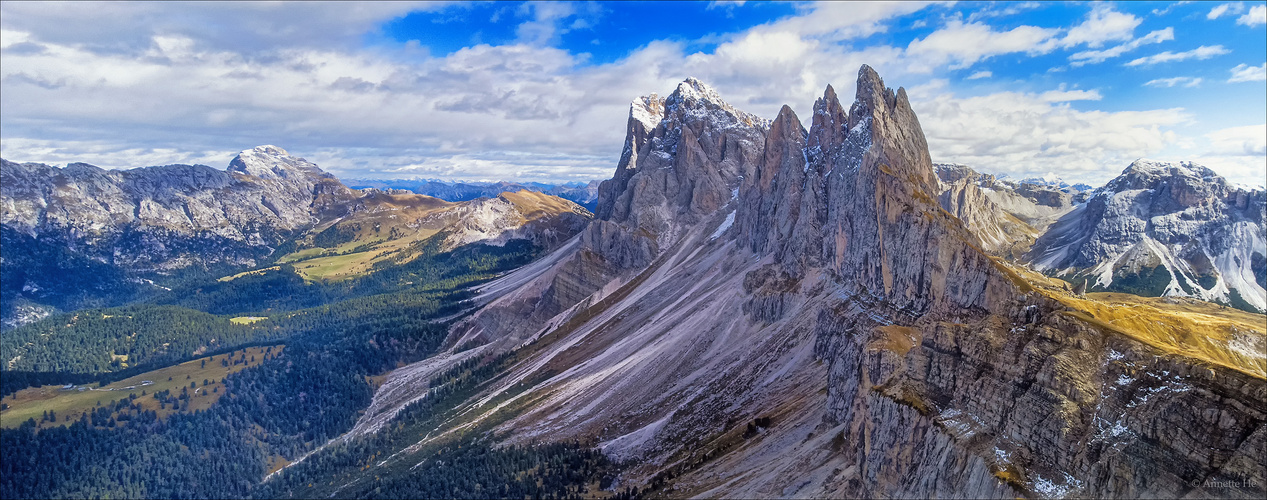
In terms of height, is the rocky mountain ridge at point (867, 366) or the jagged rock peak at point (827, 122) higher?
the jagged rock peak at point (827, 122)

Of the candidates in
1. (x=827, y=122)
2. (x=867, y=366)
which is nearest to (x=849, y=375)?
(x=867, y=366)

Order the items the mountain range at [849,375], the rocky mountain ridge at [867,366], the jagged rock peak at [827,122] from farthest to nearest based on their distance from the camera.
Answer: the jagged rock peak at [827,122] → the mountain range at [849,375] → the rocky mountain ridge at [867,366]

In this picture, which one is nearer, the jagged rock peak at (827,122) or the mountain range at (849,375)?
the mountain range at (849,375)

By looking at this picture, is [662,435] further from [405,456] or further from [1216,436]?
[1216,436]

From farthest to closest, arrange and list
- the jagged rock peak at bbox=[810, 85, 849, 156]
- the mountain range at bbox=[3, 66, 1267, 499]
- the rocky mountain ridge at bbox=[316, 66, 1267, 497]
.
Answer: the jagged rock peak at bbox=[810, 85, 849, 156] → the mountain range at bbox=[3, 66, 1267, 499] → the rocky mountain ridge at bbox=[316, 66, 1267, 497]

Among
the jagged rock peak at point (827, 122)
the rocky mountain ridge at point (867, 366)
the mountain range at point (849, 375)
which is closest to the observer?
the rocky mountain ridge at point (867, 366)

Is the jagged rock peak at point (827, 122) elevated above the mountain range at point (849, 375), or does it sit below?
above

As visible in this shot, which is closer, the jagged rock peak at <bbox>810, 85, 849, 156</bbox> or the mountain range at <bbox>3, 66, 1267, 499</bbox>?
the mountain range at <bbox>3, 66, 1267, 499</bbox>

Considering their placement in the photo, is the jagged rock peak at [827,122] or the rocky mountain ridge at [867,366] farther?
the jagged rock peak at [827,122]
